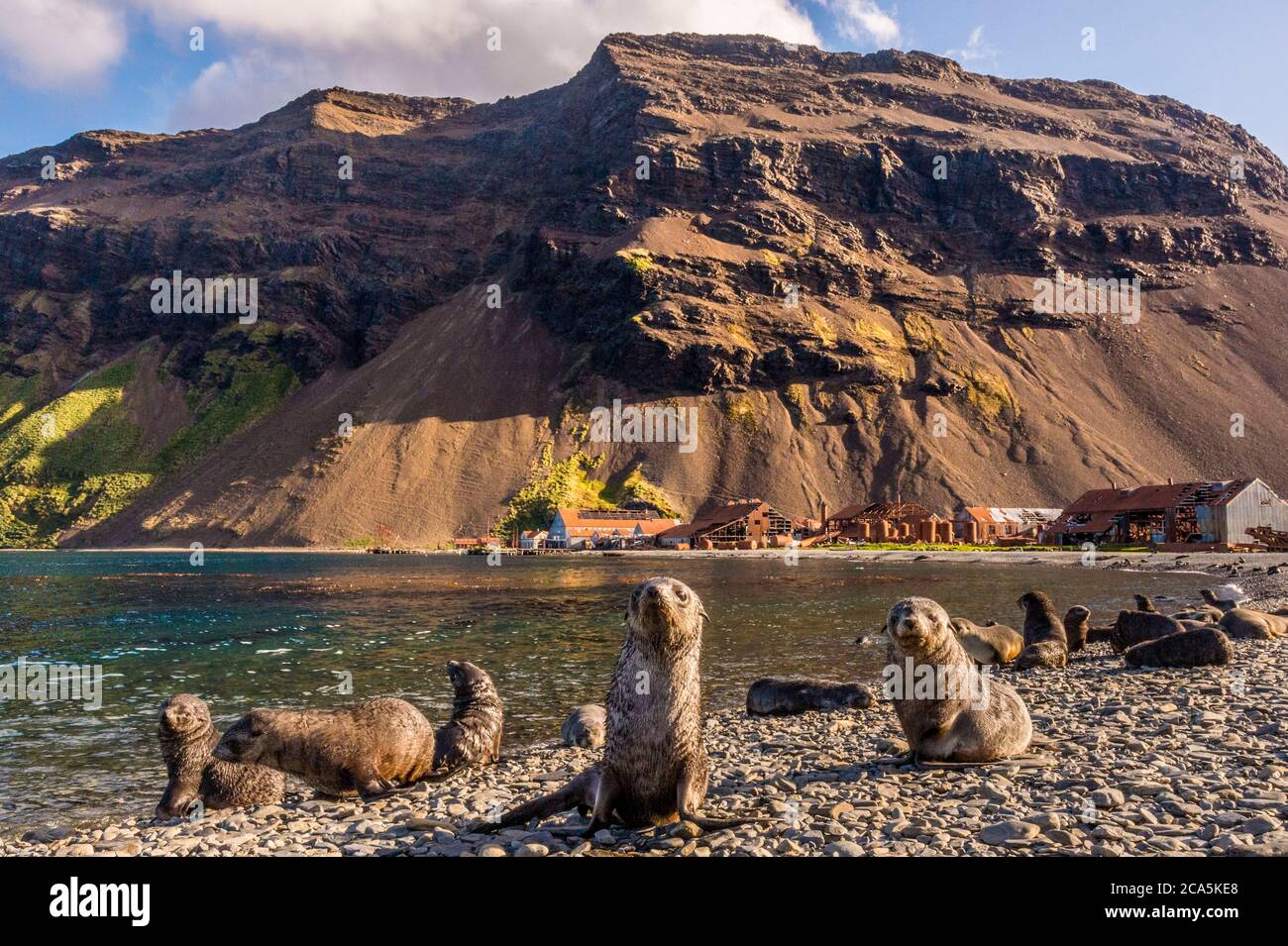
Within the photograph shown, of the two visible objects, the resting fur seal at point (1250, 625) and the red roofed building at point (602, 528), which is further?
the red roofed building at point (602, 528)

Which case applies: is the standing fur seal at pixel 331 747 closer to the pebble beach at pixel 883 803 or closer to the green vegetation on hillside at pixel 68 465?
the pebble beach at pixel 883 803

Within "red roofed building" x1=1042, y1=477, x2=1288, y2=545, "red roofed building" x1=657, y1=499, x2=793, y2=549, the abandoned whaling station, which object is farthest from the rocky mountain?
"red roofed building" x1=1042, y1=477, x2=1288, y2=545

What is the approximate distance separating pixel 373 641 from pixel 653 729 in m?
23.1

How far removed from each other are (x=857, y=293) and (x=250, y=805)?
17529cm

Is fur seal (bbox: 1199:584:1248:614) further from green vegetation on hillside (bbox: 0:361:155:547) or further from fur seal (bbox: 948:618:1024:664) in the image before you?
green vegetation on hillside (bbox: 0:361:155:547)

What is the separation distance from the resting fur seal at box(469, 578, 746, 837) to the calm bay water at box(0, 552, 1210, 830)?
7074 mm

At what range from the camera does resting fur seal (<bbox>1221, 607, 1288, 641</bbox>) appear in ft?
72.6

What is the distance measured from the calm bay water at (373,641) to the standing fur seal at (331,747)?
6.83 feet

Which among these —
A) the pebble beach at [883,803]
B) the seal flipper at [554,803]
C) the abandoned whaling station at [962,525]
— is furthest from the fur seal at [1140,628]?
the abandoned whaling station at [962,525]

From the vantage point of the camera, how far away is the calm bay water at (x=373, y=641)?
14648 millimetres

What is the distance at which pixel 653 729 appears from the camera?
25.0 feet

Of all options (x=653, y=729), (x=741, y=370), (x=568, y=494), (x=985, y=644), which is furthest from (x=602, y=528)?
(x=653, y=729)

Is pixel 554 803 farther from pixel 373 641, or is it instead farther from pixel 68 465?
pixel 68 465

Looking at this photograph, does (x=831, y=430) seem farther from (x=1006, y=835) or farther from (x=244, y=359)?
(x=1006, y=835)
